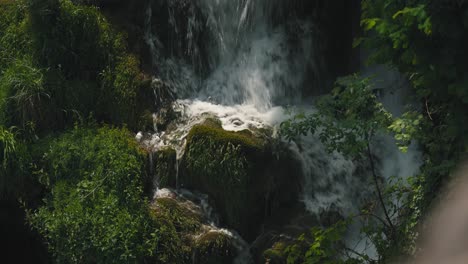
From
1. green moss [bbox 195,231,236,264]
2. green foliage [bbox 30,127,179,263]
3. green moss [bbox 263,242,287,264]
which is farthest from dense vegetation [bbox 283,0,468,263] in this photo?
green foliage [bbox 30,127,179,263]

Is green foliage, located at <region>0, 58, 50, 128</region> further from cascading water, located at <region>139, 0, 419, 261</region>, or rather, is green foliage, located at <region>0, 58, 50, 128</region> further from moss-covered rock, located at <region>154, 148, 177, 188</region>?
moss-covered rock, located at <region>154, 148, 177, 188</region>

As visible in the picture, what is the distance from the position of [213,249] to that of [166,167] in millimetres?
1187

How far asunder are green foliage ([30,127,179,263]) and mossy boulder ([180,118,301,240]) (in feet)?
2.08

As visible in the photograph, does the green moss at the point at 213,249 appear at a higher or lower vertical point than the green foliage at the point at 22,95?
lower

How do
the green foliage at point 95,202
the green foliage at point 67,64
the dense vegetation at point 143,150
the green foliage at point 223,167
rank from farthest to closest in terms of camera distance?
the green foliage at point 67,64 < the green foliage at point 223,167 < the green foliage at point 95,202 < the dense vegetation at point 143,150

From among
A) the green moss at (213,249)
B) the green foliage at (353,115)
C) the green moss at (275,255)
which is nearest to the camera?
the green foliage at (353,115)

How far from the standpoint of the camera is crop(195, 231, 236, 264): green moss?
20.1ft

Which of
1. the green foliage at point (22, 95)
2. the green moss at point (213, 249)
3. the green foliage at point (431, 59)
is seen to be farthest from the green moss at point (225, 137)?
the green foliage at point (431, 59)

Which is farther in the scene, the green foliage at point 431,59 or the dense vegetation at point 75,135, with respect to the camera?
the dense vegetation at point 75,135

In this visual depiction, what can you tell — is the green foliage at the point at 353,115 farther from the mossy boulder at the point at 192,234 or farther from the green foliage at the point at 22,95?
the green foliage at the point at 22,95

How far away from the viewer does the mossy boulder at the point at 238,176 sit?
6574 millimetres

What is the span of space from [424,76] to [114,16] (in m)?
5.19

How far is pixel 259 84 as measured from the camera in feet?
27.8

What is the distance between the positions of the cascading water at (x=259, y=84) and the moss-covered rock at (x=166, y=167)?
0.12 m
